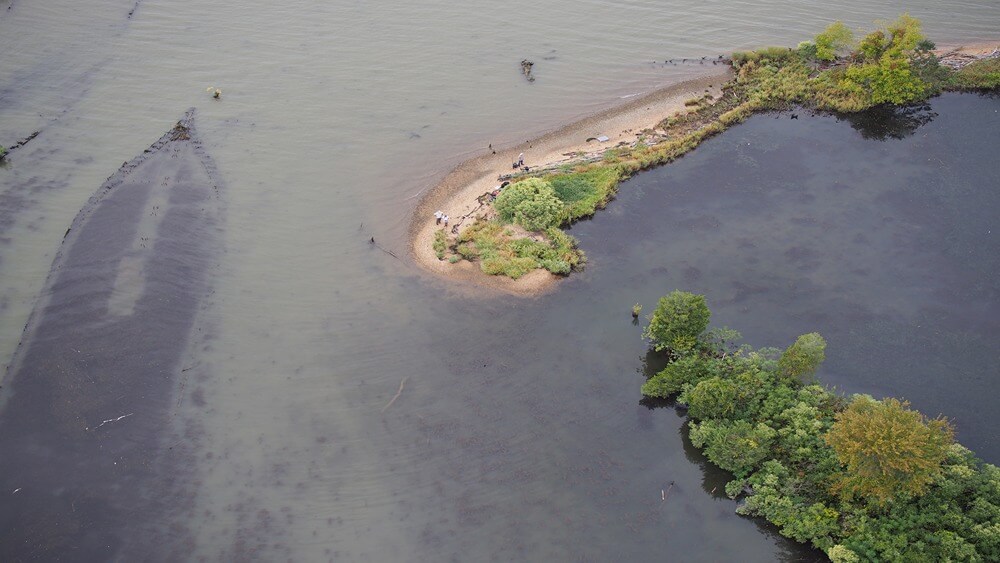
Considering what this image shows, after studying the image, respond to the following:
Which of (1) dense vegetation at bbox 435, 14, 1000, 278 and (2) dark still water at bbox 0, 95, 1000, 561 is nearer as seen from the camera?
(2) dark still water at bbox 0, 95, 1000, 561

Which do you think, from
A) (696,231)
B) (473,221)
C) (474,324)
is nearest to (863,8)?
(696,231)

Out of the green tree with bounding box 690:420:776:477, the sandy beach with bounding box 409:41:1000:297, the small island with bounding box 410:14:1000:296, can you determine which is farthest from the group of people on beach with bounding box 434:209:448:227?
the green tree with bounding box 690:420:776:477

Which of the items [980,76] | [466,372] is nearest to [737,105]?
[980,76]

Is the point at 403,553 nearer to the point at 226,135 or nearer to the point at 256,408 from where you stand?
the point at 256,408

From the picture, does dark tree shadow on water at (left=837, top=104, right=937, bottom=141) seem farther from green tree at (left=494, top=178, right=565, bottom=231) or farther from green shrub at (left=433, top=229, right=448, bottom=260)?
green shrub at (left=433, top=229, right=448, bottom=260)

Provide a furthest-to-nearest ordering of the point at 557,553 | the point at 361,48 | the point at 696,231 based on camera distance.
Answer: the point at 361,48
the point at 696,231
the point at 557,553

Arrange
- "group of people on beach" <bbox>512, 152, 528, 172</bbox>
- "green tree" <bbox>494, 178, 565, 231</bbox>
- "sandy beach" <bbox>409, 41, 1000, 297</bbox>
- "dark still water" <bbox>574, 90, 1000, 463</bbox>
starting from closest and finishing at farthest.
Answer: "dark still water" <bbox>574, 90, 1000, 463</bbox>, "sandy beach" <bbox>409, 41, 1000, 297</bbox>, "green tree" <bbox>494, 178, 565, 231</bbox>, "group of people on beach" <bbox>512, 152, 528, 172</bbox>

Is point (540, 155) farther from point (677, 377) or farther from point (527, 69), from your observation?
point (677, 377)

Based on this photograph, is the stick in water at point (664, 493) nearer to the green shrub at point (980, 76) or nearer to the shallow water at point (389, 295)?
the shallow water at point (389, 295)
